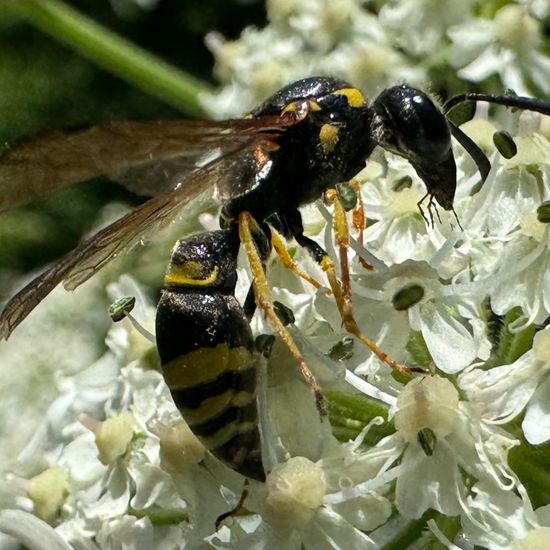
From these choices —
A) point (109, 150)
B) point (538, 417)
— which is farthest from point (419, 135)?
point (109, 150)

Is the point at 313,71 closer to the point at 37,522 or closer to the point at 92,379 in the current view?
the point at 92,379

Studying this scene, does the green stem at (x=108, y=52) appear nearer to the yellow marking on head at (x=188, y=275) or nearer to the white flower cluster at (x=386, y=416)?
the white flower cluster at (x=386, y=416)

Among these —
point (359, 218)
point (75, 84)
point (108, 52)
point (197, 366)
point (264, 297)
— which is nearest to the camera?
point (197, 366)

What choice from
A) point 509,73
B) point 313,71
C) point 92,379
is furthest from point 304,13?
point 92,379

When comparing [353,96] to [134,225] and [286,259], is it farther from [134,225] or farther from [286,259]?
[134,225]

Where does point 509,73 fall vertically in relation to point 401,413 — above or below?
above
